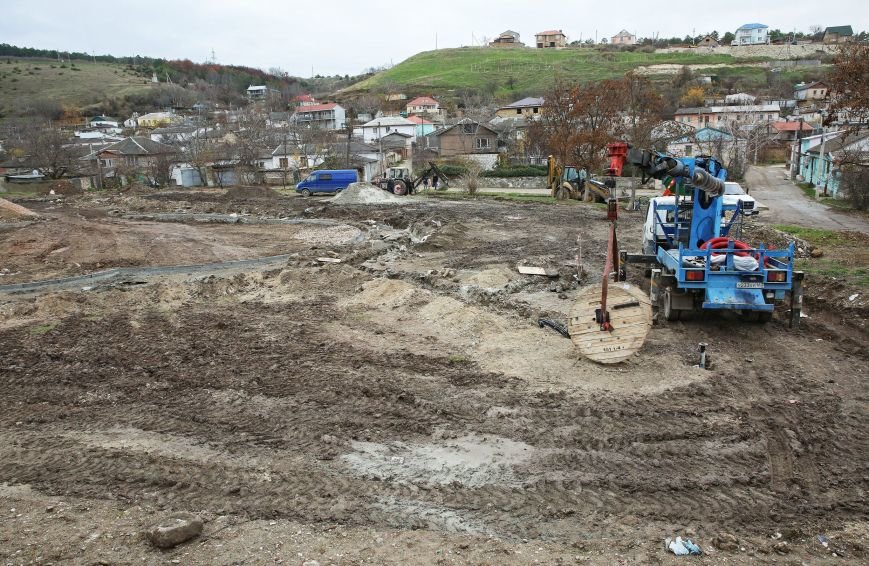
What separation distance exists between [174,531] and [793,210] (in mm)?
29641

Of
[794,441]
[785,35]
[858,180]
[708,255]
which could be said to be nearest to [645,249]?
[708,255]

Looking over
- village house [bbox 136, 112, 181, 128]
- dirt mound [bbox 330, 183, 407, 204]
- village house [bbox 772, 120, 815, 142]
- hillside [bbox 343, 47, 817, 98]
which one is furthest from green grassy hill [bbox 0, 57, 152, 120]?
village house [bbox 772, 120, 815, 142]

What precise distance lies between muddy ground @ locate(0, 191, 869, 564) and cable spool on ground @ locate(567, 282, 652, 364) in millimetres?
268

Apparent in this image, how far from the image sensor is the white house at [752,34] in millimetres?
137500

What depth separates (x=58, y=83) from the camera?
11225 cm

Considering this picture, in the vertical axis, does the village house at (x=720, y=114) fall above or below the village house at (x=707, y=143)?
above

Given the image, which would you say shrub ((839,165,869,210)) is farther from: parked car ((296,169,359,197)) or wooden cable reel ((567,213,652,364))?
parked car ((296,169,359,197))

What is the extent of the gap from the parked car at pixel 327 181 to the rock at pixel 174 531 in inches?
1380

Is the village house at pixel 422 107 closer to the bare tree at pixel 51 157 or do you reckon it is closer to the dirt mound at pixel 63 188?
the bare tree at pixel 51 157

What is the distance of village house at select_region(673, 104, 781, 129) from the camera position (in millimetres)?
65938

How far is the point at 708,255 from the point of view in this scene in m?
10.3

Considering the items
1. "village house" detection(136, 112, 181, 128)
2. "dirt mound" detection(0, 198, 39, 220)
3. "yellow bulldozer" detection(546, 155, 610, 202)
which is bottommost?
"dirt mound" detection(0, 198, 39, 220)

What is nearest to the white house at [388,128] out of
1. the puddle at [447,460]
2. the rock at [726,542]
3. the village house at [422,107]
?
the village house at [422,107]

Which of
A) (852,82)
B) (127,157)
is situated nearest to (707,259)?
(852,82)
